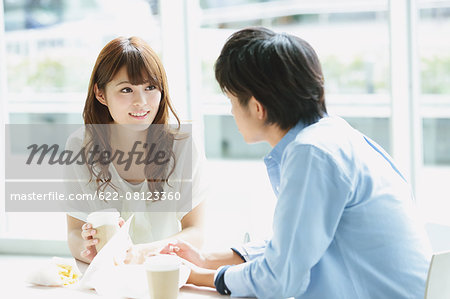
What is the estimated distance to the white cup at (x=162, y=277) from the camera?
1.14 m

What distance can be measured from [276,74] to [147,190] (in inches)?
28.8

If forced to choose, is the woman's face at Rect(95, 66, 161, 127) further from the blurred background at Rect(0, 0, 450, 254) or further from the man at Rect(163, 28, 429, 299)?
the blurred background at Rect(0, 0, 450, 254)

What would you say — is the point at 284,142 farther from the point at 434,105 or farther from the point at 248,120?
the point at 434,105

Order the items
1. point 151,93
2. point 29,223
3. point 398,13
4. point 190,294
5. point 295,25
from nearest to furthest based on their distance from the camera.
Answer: point 190,294 < point 151,93 < point 398,13 < point 295,25 < point 29,223

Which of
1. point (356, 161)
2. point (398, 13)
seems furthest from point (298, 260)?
point (398, 13)

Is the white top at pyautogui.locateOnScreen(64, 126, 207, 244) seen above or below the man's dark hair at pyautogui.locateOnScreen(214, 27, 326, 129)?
below

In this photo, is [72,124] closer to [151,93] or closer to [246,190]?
[246,190]

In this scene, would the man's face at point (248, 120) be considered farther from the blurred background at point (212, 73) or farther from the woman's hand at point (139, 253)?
the blurred background at point (212, 73)

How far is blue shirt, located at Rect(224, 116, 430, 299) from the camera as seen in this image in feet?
3.59

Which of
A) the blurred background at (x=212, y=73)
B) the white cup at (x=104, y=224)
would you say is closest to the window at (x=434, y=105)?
the blurred background at (x=212, y=73)

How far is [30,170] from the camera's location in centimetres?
319

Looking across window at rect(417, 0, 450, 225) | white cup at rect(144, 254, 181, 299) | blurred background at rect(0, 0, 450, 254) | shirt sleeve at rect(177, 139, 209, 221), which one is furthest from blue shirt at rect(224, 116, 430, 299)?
window at rect(417, 0, 450, 225)

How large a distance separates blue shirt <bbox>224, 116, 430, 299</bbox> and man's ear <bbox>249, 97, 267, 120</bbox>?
0.06m

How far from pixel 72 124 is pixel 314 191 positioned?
228cm
